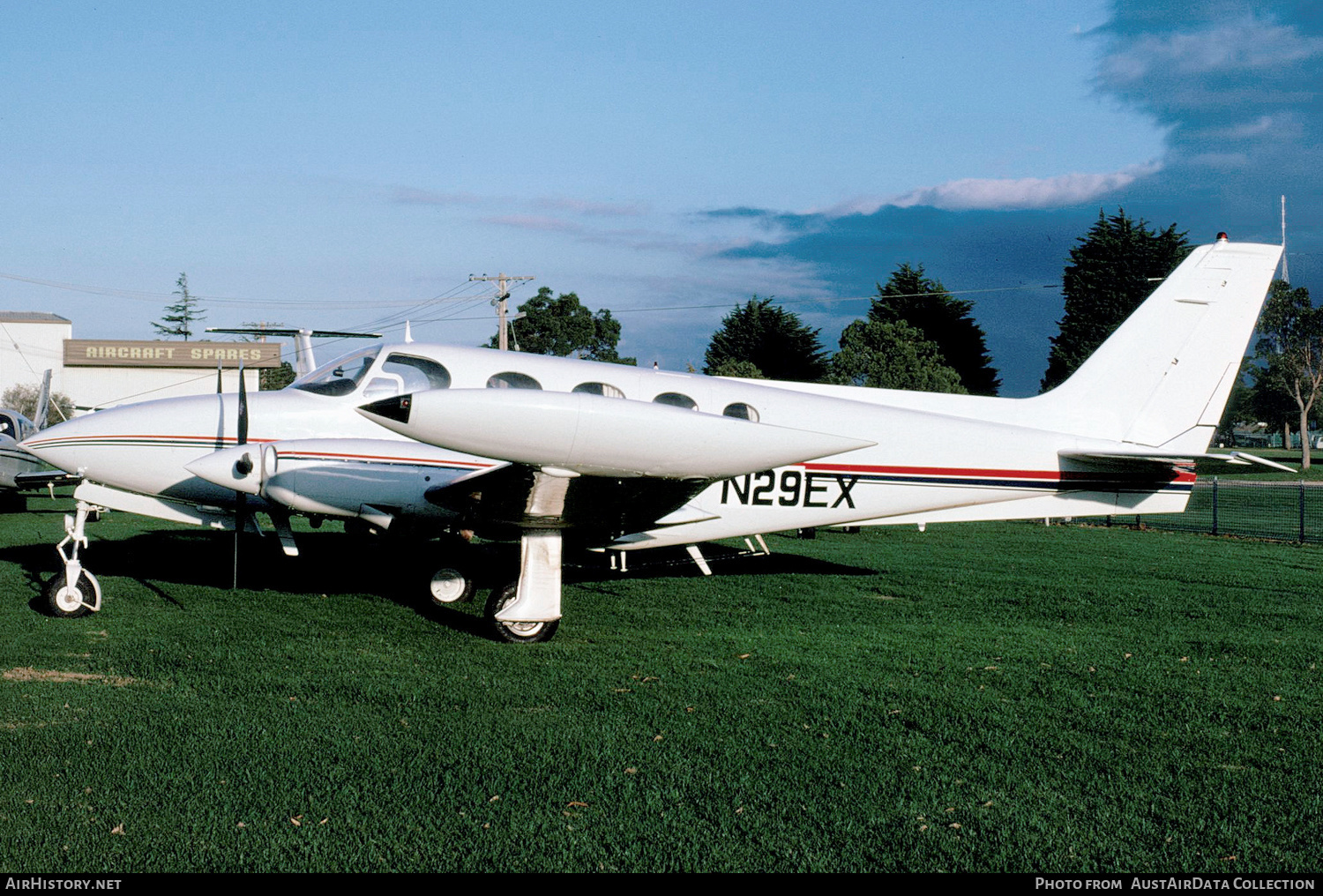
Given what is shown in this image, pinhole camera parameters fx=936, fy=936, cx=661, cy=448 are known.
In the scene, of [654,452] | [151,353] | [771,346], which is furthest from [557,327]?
[654,452]

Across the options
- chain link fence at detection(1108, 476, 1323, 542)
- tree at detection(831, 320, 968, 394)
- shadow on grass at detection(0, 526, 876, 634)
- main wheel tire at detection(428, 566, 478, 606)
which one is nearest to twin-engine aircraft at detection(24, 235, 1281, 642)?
main wheel tire at detection(428, 566, 478, 606)

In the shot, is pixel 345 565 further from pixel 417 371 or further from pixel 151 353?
pixel 151 353

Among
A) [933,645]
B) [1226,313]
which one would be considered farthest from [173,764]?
[1226,313]

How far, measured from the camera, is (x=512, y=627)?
7.86 metres

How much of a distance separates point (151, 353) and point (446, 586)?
2355 inches

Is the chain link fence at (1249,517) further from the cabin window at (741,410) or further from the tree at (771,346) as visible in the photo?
the tree at (771,346)

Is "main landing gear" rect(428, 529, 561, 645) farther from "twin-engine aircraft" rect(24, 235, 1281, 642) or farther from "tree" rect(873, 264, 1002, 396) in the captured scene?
"tree" rect(873, 264, 1002, 396)

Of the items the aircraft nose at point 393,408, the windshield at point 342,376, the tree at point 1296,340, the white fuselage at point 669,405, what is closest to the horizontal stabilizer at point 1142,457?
the white fuselage at point 669,405

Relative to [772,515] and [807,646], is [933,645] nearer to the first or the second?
[807,646]

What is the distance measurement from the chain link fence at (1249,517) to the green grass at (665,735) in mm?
10659

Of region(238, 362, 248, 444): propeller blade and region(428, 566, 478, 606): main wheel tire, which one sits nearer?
region(238, 362, 248, 444): propeller blade

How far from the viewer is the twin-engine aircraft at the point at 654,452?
6762mm

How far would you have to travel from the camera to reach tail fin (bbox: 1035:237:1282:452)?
1052cm

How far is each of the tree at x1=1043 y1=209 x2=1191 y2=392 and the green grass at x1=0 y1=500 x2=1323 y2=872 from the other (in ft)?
147
